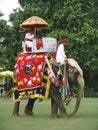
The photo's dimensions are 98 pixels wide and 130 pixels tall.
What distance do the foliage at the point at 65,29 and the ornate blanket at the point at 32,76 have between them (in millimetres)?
27870

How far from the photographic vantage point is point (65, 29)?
1667 inches

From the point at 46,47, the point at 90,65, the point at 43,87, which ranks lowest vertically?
the point at 90,65

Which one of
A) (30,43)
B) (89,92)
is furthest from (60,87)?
(89,92)

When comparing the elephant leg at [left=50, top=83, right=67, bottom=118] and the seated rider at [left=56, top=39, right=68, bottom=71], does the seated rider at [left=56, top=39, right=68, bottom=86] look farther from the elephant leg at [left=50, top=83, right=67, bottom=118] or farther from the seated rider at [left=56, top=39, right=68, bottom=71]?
the elephant leg at [left=50, top=83, right=67, bottom=118]

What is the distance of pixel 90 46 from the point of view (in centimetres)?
4225

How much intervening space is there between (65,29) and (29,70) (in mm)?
30224

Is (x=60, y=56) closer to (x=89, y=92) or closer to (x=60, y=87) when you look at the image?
(x=60, y=87)

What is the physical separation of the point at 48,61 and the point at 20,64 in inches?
28.0

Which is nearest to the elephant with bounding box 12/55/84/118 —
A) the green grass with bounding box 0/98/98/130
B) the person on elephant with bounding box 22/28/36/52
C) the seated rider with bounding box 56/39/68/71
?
the seated rider with bounding box 56/39/68/71

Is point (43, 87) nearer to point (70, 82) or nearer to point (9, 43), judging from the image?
point (70, 82)

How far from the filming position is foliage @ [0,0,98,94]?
41.2 metres

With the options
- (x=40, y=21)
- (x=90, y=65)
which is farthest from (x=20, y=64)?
(x=90, y=65)

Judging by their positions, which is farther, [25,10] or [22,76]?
[25,10]

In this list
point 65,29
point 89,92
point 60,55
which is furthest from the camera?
point 65,29
